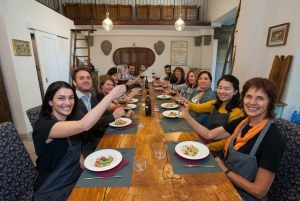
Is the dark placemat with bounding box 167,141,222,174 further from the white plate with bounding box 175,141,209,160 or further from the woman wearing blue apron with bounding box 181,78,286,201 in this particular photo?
the woman wearing blue apron with bounding box 181,78,286,201

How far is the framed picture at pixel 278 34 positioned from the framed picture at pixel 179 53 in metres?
4.46

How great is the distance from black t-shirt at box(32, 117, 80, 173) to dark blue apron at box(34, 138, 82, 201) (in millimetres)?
38

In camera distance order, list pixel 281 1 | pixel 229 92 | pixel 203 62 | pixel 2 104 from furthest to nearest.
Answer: pixel 203 62 → pixel 2 104 → pixel 281 1 → pixel 229 92

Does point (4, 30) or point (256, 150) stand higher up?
point (4, 30)

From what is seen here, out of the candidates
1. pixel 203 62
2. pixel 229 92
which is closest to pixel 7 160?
pixel 229 92

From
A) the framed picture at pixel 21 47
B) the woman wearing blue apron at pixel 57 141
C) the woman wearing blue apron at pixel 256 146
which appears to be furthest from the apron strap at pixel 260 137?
the framed picture at pixel 21 47

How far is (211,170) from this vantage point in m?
1.02

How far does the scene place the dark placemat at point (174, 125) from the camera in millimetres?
1606

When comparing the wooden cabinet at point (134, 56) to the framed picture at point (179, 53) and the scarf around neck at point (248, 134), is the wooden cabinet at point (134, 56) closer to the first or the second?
the framed picture at point (179, 53)

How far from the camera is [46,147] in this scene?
1152 mm

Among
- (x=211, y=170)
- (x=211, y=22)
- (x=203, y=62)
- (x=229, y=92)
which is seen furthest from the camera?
(x=203, y=62)

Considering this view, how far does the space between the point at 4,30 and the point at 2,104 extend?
1.32 metres

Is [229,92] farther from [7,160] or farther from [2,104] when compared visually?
[2,104]

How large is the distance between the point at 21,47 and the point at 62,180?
3106mm
